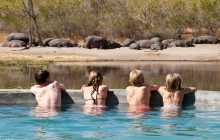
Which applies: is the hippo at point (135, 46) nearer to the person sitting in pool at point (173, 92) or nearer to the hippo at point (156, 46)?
the hippo at point (156, 46)

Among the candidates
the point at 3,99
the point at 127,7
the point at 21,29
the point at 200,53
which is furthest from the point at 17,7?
the point at 3,99

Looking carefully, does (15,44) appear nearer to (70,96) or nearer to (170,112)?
(70,96)

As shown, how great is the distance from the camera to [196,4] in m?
54.7

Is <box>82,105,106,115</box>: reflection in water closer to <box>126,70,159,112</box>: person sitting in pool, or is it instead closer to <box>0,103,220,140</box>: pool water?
<box>0,103,220,140</box>: pool water

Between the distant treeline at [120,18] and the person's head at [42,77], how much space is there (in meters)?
41.4

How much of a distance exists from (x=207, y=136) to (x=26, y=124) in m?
2.97

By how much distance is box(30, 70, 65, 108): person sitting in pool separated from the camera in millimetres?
12016

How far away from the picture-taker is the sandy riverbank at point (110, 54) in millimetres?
41125

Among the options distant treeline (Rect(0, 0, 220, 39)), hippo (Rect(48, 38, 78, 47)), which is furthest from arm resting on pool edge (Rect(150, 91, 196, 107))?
distant treeline (Rect(0, 0, 220, 39))

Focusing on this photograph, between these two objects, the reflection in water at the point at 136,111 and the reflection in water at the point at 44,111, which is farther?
the reflection in water at the point at 44,111

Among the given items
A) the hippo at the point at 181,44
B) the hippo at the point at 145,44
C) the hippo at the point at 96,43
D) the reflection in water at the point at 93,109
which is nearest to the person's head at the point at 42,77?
the reflection in water at the point at 93,109

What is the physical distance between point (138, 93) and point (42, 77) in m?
1.79

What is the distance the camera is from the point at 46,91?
39.7 feet

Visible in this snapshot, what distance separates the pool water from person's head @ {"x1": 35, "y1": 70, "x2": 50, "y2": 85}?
537 mm
